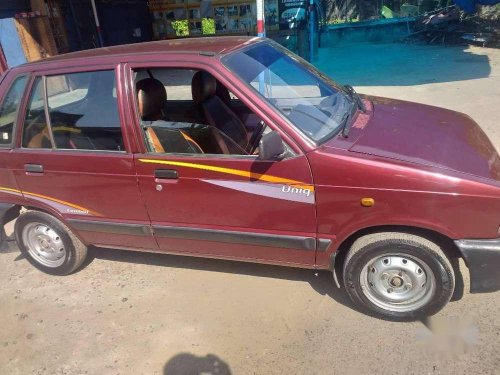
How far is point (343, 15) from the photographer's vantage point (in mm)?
23109

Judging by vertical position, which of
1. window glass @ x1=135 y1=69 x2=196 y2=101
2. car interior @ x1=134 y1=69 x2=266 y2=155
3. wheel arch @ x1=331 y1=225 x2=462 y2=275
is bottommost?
wheel arch @ x1=331 y1=225 x2=462 y2=275

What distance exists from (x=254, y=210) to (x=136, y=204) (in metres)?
0.94

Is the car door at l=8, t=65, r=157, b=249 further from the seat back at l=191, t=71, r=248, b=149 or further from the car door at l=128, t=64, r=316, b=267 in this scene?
the seat back at l=191, t=71, r=248, b=149

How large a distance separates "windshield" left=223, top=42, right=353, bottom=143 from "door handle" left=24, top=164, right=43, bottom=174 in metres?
1.73

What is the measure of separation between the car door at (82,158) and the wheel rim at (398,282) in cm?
169

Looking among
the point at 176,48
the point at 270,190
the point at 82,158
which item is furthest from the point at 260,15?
the point at 270,190

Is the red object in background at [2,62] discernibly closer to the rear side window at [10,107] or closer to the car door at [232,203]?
the rear side window at [10,107]

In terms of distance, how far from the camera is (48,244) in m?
3.73

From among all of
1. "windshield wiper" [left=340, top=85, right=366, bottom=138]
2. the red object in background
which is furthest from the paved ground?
the red object in background

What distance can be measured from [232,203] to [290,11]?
12.3 meters

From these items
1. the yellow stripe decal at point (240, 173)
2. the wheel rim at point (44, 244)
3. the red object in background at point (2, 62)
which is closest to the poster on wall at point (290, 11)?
the red object in background at point (2, 62)

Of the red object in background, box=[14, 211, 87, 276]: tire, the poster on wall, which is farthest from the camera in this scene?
the poster on wall

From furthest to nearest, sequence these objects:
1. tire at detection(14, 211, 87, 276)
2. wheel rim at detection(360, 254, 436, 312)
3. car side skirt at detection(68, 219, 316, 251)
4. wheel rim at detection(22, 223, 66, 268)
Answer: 1. wheel rim at detection(22, 223, 66, 268)
2. tire at detection(14, 211, 87, 276)
3. car side skirt at detection(68, 219, 316, 251)
4. wheel rim at detection(360, 254, 436, 312)

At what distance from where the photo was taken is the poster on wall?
1344 cm
